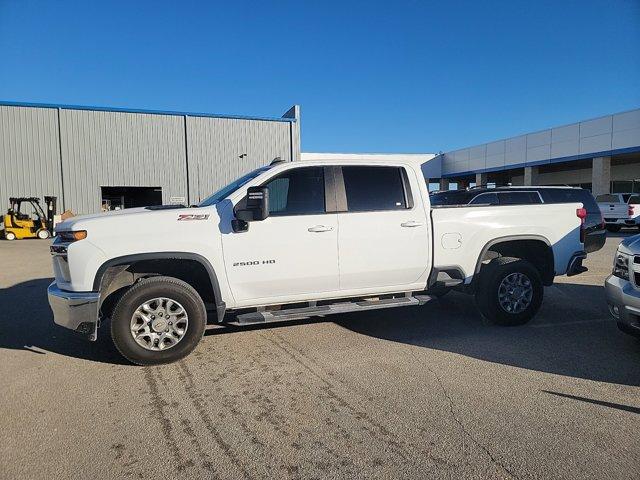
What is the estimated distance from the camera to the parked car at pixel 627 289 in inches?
157

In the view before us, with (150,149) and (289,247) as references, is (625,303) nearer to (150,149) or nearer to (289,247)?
(289,247)

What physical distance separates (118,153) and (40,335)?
23.0 m

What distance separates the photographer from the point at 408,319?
591cm

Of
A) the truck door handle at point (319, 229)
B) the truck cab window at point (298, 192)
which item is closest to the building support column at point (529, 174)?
the truck cab window at point (298, 192)

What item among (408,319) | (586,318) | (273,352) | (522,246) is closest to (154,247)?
(273,352)

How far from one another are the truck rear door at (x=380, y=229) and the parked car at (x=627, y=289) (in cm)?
188

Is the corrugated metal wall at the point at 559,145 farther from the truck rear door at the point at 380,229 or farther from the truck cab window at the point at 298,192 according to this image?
the truck cab window at the point at 298,192

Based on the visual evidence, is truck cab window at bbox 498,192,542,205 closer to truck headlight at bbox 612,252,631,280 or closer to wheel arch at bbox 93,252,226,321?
truck headlight at bbox 612,252,631,280

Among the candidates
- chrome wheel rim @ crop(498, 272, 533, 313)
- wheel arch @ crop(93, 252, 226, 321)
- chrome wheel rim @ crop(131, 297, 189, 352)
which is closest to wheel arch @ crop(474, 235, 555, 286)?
chrome wheel rim @ crop(498, 272, 533, 313)

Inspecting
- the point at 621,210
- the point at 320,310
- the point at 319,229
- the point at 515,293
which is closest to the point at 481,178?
the point at 621,210

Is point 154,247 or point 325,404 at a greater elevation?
point 154,247

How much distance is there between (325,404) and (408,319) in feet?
8.99

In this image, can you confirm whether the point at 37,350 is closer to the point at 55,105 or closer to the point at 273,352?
the point at 273,352

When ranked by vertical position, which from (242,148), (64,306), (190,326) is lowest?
(190,326)
